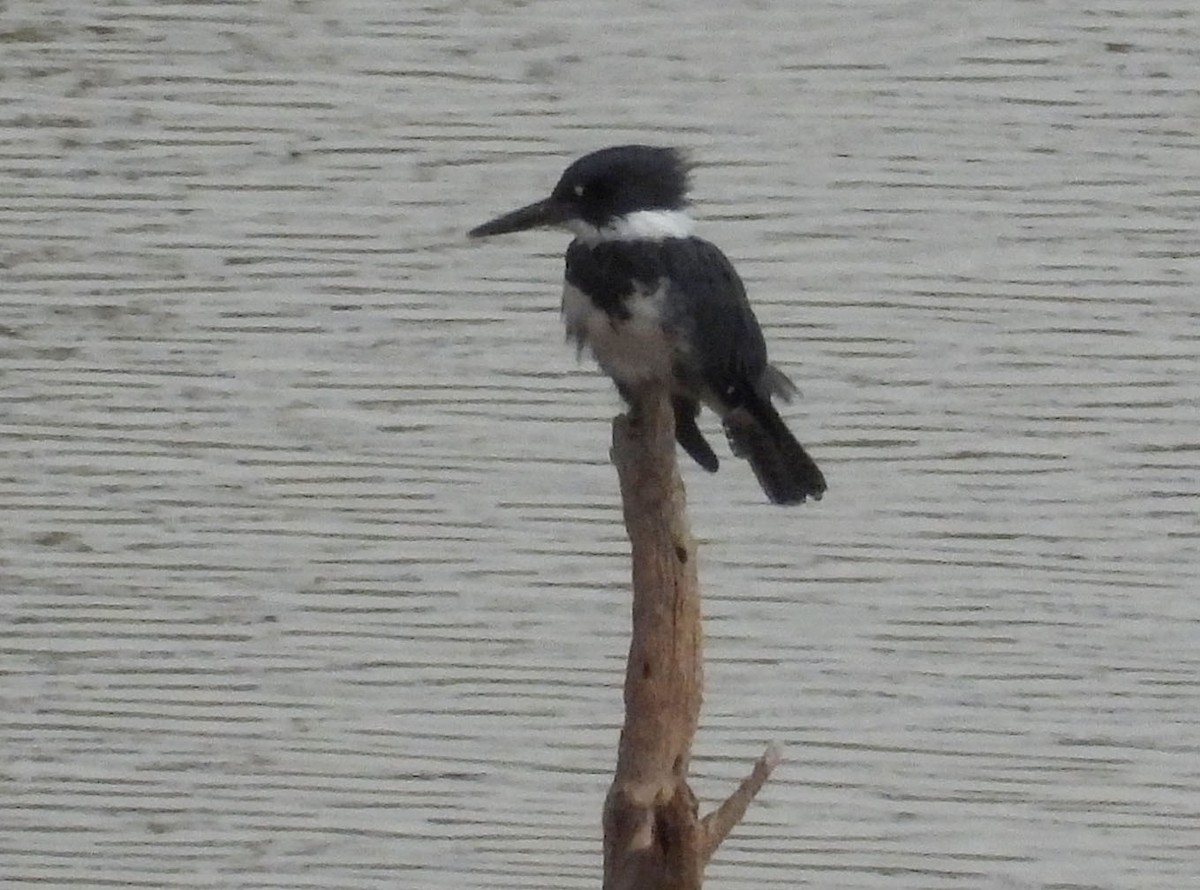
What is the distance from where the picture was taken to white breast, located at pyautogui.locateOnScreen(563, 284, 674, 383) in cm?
79

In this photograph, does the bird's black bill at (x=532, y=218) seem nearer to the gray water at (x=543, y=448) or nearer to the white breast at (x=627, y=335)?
the white breast at (x=627, y=335)

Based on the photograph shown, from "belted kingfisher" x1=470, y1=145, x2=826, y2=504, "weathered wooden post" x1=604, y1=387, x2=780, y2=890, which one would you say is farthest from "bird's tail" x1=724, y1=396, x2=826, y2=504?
"weathered wooden post" x1=604, y1=387, x2=780, y2=890

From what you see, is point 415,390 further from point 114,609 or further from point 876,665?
point 876,665

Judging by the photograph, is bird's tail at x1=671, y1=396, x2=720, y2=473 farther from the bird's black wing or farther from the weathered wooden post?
the weathered wooden post

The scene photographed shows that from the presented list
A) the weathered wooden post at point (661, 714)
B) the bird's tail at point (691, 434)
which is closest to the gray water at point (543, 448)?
the bird's tail at point (691, 434)

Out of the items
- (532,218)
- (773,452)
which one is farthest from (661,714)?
(532,218)

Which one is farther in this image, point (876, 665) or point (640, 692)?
point (876, 665)

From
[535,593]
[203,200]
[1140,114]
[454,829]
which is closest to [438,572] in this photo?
[535,593]

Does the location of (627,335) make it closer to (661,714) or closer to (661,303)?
(661,303)

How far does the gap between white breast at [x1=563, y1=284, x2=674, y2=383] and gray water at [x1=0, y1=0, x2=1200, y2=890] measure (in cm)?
20

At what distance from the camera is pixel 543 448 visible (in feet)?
3.39

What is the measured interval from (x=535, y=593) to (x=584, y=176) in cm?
34

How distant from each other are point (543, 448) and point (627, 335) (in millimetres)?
250

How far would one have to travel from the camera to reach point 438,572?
104 cm
